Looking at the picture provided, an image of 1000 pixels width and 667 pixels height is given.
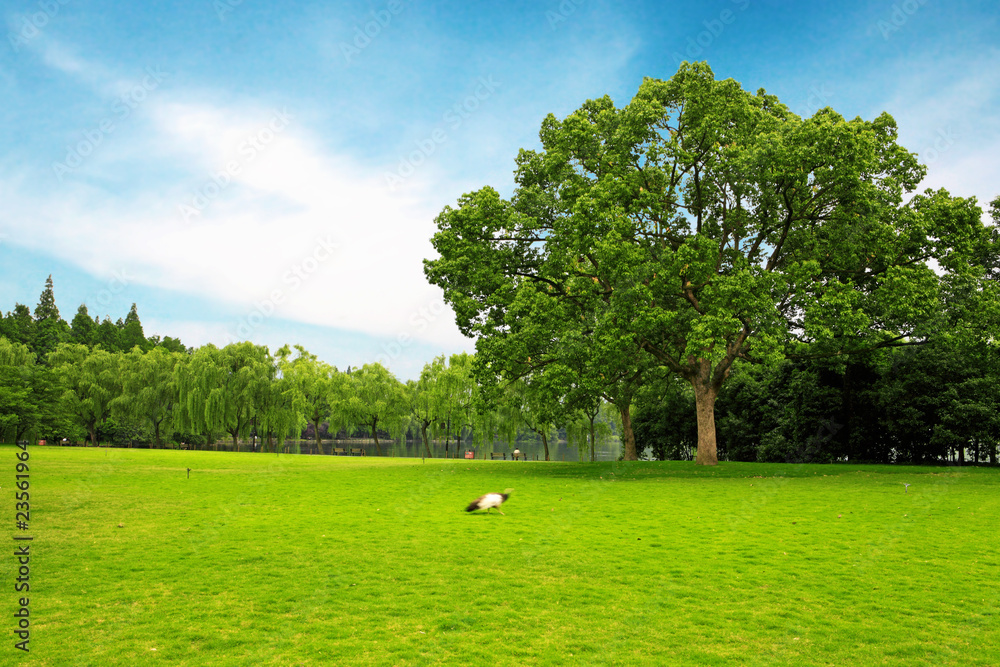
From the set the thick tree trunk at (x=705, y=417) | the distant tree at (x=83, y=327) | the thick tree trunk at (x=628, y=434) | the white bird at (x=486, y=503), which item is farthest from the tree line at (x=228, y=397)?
the distant tree at (x=83, y=327)

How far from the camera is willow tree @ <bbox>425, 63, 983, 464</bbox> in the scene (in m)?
24.8

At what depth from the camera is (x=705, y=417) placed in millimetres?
30078

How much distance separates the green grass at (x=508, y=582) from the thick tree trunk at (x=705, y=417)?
12.1 metres

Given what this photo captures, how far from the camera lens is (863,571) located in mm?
9641

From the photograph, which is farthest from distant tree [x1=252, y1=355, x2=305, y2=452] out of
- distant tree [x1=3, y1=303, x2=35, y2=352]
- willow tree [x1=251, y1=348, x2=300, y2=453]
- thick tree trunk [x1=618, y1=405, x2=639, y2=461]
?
distant tree [x1=3, y1=303, x2=35, y2=352]

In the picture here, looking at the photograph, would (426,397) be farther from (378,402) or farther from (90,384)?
(90,384)

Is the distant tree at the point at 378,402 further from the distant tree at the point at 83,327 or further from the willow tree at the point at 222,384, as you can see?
the distant tree at the point at 83,327

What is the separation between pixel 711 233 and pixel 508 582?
25304 mm

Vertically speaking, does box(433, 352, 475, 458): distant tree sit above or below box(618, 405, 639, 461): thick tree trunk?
above

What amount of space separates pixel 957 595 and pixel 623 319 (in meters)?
17.2

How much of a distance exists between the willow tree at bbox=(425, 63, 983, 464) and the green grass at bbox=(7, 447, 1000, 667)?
32.3ft

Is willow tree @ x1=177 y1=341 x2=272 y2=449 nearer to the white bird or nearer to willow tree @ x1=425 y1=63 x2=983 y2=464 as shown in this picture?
willow tree @ x1=425 y1=63 x2=983 y2=464

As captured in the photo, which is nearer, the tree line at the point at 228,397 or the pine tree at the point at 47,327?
the tree line at the point at 228,397

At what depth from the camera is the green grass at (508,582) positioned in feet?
21.1
